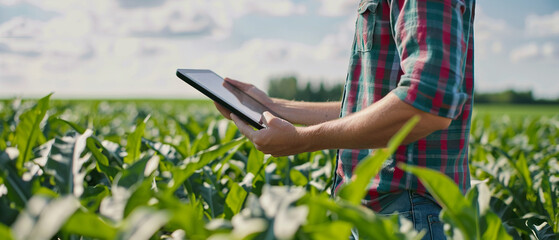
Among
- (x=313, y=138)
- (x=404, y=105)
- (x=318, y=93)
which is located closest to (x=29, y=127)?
(x=313, y=138)

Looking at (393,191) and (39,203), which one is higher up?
(39,203)

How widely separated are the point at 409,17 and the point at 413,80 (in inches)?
8.1

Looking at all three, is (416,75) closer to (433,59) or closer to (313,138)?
(433,59)

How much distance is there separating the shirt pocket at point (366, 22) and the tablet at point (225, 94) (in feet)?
1.87

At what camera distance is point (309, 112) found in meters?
2.60

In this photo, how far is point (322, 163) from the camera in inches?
142

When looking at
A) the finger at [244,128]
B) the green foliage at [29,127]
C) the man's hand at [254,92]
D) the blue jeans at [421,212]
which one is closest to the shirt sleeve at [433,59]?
the blue jeans at [421,212]

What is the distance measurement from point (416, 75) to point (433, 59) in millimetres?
66

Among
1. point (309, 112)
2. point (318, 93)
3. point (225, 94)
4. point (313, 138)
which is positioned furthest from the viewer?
point (318, 93)

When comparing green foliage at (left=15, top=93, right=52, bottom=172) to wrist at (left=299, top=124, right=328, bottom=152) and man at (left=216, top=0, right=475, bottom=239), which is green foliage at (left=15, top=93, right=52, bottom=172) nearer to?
man at (left=216, top=0, right=475, bottom=239)

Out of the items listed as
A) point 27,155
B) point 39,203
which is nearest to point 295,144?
point 39,203

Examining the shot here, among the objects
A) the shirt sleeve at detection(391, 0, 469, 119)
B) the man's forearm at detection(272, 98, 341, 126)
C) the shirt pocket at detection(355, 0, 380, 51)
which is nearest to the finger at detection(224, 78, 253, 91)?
the man's forearm at detection(272, 98, 341, 126)

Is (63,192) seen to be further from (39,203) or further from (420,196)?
(420,196)

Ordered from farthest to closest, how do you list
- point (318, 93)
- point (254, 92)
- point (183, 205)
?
point (318, 93)
point (254, 92)
point (183, 205)
